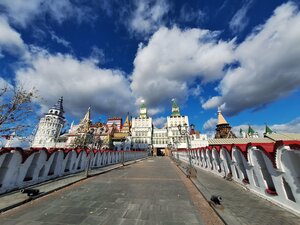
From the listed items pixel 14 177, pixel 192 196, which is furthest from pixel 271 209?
pixel 14 177

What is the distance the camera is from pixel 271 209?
15.1ft

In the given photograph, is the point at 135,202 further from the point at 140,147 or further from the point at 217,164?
the point at 140,147

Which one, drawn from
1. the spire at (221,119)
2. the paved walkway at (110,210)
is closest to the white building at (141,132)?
the spire at (221,119)

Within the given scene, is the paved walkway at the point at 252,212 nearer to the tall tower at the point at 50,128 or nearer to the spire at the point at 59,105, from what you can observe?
the tall tower at the point at 50,128

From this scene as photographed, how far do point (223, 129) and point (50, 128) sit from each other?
85129 mm

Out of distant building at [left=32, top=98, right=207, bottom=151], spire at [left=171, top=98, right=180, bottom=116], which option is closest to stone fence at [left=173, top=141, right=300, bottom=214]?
distant building at [left=32, top=98, right=207, bottom=151]

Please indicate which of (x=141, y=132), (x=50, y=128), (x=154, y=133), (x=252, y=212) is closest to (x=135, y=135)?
(x=141, y=132)

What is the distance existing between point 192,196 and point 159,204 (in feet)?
5.90

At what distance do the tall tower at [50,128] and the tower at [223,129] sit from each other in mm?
76054

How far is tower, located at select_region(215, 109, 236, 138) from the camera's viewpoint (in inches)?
2137

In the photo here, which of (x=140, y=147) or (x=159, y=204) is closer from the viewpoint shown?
(x=159, y=204)

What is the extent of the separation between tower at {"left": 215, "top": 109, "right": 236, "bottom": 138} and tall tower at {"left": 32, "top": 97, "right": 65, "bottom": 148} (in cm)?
7605

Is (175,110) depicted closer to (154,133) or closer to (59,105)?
(154,133)

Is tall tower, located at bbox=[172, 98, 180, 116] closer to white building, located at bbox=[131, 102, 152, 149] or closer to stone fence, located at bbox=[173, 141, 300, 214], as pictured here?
white building, located at bbox=[131, 102, 152, 149]
